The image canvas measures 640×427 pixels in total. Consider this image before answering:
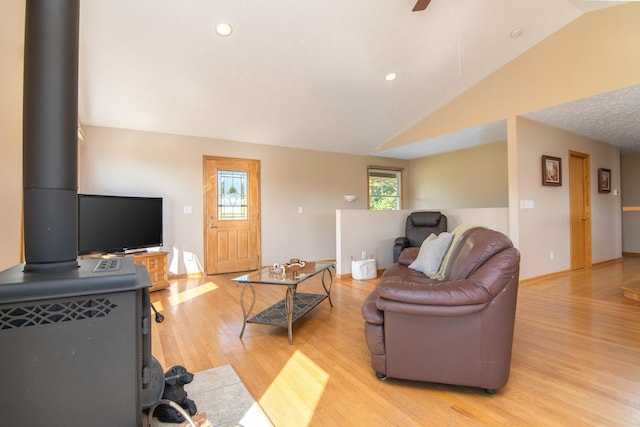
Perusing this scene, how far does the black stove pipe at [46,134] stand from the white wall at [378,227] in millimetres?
3886

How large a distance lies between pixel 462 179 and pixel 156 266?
236 inches

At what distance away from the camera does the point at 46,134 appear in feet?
3.62

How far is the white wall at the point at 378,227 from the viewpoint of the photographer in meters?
4.61

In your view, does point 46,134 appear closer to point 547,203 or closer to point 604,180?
point 547,203

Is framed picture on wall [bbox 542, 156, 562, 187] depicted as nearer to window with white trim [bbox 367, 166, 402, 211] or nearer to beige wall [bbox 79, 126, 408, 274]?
window with white trim [bbox 367, 166, 402, 211]

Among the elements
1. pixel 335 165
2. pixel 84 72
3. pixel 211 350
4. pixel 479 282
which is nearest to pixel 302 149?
pixel 335 165

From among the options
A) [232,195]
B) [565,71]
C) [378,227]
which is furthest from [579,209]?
[232,195]

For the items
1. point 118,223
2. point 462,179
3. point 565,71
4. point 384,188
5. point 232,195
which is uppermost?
point 565,71

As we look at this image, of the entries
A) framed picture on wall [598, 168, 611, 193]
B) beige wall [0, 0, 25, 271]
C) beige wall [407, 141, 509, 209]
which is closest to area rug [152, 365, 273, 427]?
beige wall [0, 0, 25, 271]

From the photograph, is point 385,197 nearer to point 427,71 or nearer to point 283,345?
point 427,71

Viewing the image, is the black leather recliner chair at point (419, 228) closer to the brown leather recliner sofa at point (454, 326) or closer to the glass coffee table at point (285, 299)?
the glass coffee table at point (285, 299)

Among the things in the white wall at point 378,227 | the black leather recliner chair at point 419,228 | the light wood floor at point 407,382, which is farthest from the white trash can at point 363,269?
the light wood floor at point 407,382

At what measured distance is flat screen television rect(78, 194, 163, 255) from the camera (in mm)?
3597

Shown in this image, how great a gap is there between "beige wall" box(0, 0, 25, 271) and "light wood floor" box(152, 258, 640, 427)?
4.01 ft
